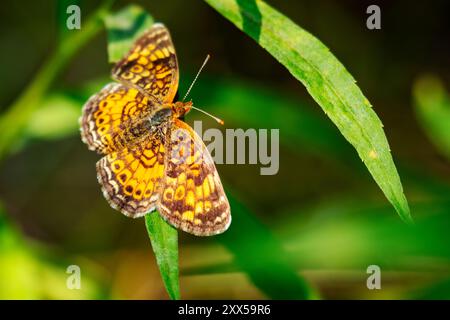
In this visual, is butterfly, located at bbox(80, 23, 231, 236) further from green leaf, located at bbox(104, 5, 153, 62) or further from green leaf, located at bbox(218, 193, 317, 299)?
green leaf, located at bbox(218, 193, 317, 299)

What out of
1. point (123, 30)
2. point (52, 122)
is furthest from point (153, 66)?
point (52, 122)

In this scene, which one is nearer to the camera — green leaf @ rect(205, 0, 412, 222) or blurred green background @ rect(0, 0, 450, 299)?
green leaf @ rect(205, 0, 412, 222)

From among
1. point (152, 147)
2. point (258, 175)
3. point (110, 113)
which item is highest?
point (258, 175)

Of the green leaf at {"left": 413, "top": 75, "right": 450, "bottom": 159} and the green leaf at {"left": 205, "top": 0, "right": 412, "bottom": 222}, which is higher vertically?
the green leaf at {"left": 413, "top": 75, "right": 450, "bottom": 159}

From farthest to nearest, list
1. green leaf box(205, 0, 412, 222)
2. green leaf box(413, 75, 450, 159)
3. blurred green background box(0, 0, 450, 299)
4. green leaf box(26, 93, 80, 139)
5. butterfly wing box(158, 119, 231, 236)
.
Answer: green leaf box(413, 75, 450, 159) < green leaf box(26, 93, 80, 139) < blurred green background box(0, 0, 450, 299) < butterfly wing box(158, 119, 231, 236) < green leaf box(205, 0, 412, 222)

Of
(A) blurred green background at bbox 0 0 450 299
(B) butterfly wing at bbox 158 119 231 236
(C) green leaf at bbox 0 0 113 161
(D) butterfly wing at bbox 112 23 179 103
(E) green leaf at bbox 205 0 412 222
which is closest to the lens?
(E) green leaf at bbox 205 0 412 222

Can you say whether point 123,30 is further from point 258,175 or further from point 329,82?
point 258,175

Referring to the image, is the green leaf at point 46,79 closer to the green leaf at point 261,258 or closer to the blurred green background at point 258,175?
the blurred green background at point 258,175

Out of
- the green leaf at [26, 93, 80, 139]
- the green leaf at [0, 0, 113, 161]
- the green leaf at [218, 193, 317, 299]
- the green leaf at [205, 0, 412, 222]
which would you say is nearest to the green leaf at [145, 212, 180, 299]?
the green leaf at [218, 193, 317, 299]

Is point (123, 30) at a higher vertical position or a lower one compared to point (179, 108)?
higher
